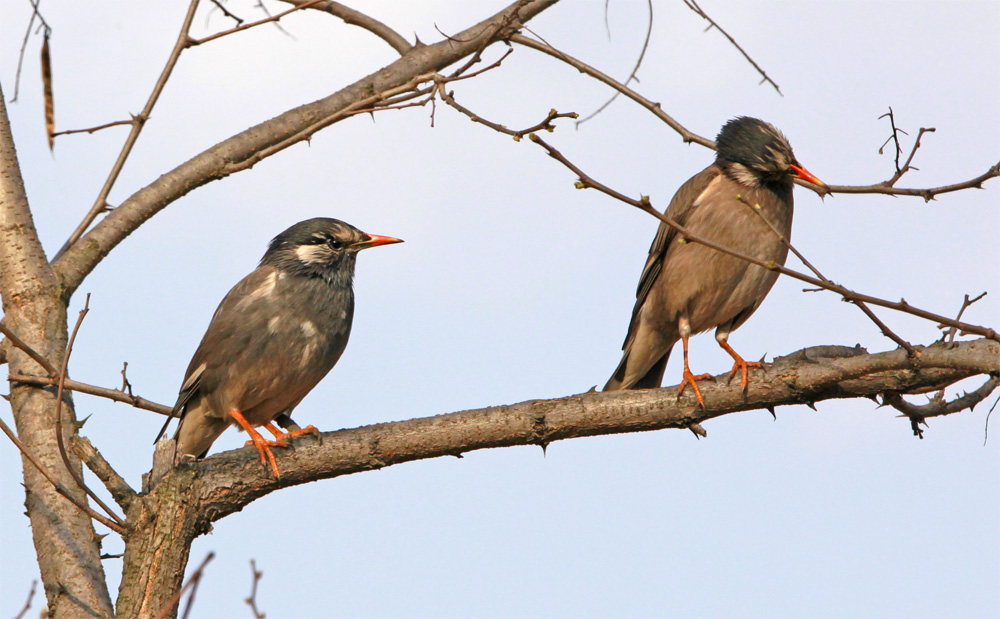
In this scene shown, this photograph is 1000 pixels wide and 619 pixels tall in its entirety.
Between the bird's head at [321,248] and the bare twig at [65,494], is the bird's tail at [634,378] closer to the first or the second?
the bird's head at [321,248]

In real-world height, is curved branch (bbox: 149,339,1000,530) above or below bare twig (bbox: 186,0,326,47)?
below

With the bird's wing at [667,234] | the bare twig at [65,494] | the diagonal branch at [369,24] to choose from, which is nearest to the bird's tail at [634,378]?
the bird's wing at [667,234]

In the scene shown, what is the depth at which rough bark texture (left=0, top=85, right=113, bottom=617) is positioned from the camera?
435 centimetres

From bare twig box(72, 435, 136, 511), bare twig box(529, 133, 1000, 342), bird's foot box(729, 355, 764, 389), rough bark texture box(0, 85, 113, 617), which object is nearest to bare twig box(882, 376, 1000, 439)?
bird's foot box(729, 355, 764, 389)

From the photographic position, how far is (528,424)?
4.05m

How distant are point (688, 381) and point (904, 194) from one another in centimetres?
126

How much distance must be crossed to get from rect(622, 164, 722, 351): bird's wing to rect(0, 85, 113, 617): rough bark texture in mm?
3397

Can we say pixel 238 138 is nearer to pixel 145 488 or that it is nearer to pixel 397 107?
pixel 397 107

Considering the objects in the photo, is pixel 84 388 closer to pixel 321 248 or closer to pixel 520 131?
pixel 321 248

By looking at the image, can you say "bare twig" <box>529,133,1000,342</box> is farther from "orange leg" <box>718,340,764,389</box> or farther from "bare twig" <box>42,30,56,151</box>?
"bare twig" <box>42,30,56,151</box>

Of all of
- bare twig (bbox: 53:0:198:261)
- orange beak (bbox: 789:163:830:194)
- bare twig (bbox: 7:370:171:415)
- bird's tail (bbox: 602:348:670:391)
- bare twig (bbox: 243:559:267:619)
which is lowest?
bare twig (bbox: 243:559:267:619)

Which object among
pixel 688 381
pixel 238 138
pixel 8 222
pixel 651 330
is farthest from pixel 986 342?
pixel 8 222

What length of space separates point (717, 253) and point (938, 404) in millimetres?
1656

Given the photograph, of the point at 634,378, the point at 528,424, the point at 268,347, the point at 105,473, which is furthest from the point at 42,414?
the point at 634,378
